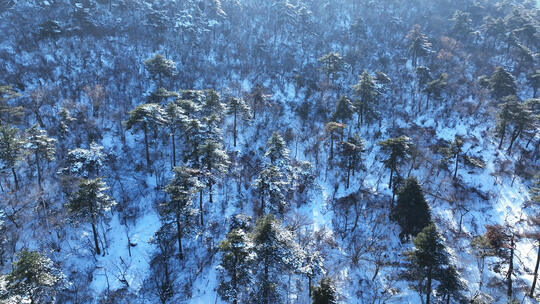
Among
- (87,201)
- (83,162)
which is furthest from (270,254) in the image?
(83,162)

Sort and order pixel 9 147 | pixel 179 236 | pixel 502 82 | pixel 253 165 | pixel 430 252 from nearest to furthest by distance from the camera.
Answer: pixel 430 252
pixel 9 147
pixel 179 236
pixel 253 165
pixel 502 82

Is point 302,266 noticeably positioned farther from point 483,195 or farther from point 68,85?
point 68,85

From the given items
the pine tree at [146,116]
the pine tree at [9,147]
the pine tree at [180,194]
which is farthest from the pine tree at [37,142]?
the pine tree at [180,194]

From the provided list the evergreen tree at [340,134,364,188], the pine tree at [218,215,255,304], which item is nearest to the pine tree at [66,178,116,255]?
the pine tree at [218,215,255,304]

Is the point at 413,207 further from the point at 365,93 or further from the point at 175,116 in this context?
the point at 175,116

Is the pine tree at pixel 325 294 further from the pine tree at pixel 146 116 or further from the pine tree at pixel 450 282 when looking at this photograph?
the pine tree at pixel 146 116
